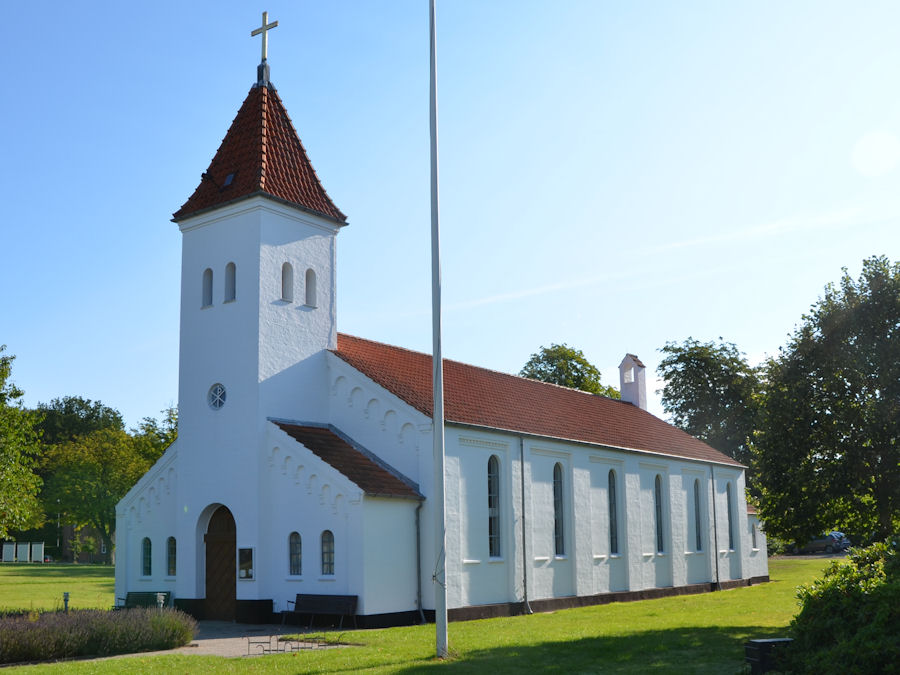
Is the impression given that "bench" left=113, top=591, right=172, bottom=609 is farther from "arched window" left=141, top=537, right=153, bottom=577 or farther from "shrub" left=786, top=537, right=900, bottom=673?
"shrub" left=786, top=537, right=900, bottom=673

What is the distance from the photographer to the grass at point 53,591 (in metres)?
29.4

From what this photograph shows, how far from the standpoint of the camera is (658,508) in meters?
36.3

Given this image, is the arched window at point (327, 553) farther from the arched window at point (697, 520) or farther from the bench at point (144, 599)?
the arched window at point (697, 520)

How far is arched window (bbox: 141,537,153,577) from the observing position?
92.0ft

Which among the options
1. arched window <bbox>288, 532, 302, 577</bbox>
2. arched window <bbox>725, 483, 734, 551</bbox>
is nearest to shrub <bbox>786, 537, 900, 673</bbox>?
arched window <bbox>288, 532, 302, 577</bbox>

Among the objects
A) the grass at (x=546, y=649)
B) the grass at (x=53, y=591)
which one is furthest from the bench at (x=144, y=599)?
the grass at (x=546, y=649)

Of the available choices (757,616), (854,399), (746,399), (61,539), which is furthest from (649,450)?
(61,539)

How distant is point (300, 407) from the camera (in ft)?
87.5

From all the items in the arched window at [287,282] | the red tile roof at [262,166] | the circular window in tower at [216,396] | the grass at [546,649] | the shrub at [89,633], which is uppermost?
the red tile roof at [262,166]

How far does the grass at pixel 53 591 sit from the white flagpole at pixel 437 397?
11995 mm

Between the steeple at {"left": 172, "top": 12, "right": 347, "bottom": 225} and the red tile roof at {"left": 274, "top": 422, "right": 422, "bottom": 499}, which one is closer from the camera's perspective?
→ the red tile roof at {"left": 274, "top": 422, "right": 422, "bottom": 499}

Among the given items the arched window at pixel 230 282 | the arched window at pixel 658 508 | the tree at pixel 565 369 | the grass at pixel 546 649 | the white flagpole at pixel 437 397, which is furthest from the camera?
the tree at pixel 565 369

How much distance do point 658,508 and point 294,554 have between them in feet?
57.6

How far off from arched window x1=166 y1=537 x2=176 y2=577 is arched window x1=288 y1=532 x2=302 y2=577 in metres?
5.12
